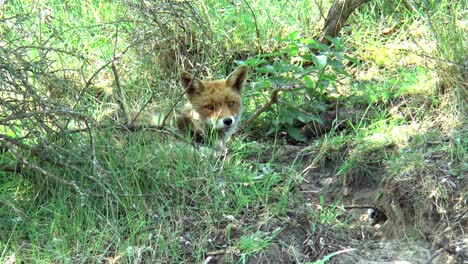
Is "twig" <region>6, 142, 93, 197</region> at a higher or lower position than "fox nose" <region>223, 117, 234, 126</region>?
higher

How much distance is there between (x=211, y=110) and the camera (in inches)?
217

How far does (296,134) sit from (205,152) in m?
1.21

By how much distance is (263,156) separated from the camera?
5293 mm

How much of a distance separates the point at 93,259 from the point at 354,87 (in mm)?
3202

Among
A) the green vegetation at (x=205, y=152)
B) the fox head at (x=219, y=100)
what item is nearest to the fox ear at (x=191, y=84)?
the fox head at (x=219, y=100)

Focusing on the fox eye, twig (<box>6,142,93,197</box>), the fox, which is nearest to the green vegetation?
twig (<box>6,142,93,197</box>)

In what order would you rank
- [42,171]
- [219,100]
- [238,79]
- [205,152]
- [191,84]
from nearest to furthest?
[42,171] → [205,152] → [191,84] → [219,100] → [238,79]

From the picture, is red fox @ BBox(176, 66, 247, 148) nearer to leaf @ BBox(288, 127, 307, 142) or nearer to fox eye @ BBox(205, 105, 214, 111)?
fox eye @ BBox(205, 105, 214, 111)

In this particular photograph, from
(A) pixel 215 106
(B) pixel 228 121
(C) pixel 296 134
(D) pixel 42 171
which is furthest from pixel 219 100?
(D) pixel 42 171

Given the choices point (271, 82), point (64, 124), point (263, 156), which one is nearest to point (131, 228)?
point (64, 124)

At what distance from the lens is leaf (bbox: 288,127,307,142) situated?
5590 mm

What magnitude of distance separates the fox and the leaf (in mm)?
495

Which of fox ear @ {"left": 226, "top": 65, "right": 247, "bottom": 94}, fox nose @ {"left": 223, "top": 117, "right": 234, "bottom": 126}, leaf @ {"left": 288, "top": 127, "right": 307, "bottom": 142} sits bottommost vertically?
leaf @ {"left": 288, "top": 127, "right": 307, "bottom": 142}

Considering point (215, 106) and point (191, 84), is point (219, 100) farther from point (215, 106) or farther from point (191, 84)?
point (191, 84)
